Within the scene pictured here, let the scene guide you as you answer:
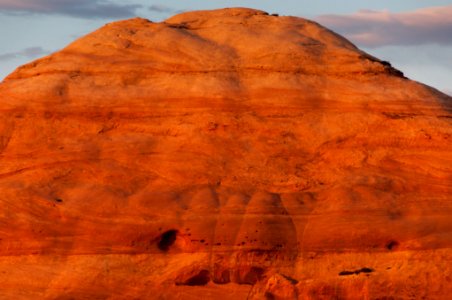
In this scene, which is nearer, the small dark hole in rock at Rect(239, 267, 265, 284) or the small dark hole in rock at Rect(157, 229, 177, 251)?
the small dark hole in rock at Rect(239, 267, 265, 284)

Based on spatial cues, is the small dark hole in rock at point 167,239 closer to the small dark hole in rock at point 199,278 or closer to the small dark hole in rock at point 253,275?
the small dark hole in rock at point 199,278

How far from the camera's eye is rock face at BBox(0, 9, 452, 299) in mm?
17938

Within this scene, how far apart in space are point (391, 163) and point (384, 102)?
1.38 m

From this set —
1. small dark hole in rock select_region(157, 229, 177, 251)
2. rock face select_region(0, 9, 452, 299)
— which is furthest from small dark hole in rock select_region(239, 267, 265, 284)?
small dark hole in rock select_region(157, 229, 177, 251)

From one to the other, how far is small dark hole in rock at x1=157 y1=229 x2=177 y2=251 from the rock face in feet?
0.10

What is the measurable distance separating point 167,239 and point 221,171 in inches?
70.1

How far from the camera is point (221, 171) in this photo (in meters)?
18.9

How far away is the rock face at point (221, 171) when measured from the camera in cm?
1794

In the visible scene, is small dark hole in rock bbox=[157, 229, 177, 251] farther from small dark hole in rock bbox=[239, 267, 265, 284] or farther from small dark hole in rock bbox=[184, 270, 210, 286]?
small dark hole in rock bbox=[239, 267, 265, 284]

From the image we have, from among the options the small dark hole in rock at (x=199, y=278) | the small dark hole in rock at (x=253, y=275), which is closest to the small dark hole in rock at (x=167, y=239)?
the small dark hole in rock at (x=199, y=278)

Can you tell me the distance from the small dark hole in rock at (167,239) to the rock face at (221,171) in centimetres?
3

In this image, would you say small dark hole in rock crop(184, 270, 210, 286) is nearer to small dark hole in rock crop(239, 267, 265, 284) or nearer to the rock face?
the rock face

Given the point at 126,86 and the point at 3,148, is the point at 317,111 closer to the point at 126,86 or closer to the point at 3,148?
the point at 126,86

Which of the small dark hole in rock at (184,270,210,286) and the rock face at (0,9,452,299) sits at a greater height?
the rock face at (0,9,452,299)
